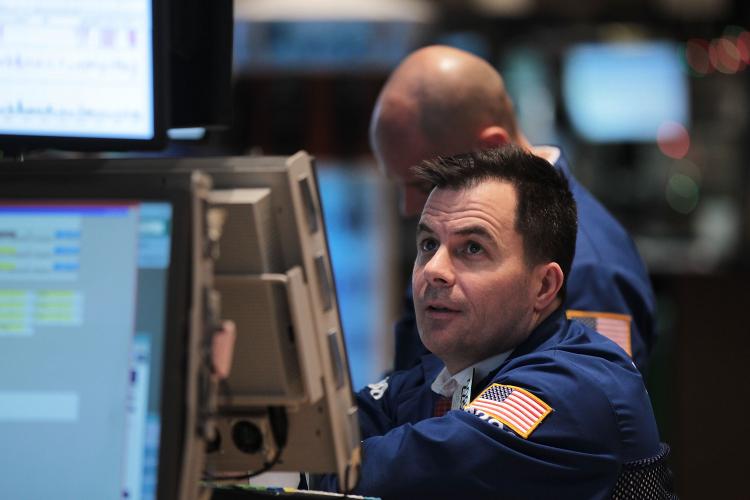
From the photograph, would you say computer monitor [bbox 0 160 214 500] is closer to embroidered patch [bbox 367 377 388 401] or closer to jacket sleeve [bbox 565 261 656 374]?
embroidered patch [bbox 367 377 388 401]

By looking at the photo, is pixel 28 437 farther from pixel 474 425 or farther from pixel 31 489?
pixel 474 425

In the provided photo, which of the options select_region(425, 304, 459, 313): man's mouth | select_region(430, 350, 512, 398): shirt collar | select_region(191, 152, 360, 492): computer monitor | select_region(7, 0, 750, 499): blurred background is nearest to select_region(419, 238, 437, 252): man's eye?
select_region(425, 304, 459, 313): man's mouth

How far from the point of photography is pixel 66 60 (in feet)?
5.44

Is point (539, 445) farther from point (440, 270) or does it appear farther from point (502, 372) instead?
point (440, 270)

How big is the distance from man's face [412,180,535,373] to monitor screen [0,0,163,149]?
0.49m

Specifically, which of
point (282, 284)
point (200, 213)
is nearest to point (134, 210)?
point (200, 213)

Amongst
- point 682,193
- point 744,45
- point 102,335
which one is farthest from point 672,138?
point 102,335

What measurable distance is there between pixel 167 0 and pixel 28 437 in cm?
68

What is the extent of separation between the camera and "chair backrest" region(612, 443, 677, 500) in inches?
67.9

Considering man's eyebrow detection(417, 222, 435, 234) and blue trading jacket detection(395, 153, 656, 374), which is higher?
man's eyebrow detection(417, 222, 435, 234)

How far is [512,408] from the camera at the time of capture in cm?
168

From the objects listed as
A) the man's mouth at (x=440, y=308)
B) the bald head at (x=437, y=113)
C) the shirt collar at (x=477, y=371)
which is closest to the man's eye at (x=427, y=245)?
the man's mouth at (x=440, y=308)

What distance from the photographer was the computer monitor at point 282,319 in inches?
54.2

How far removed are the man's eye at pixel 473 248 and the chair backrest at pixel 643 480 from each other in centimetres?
40
